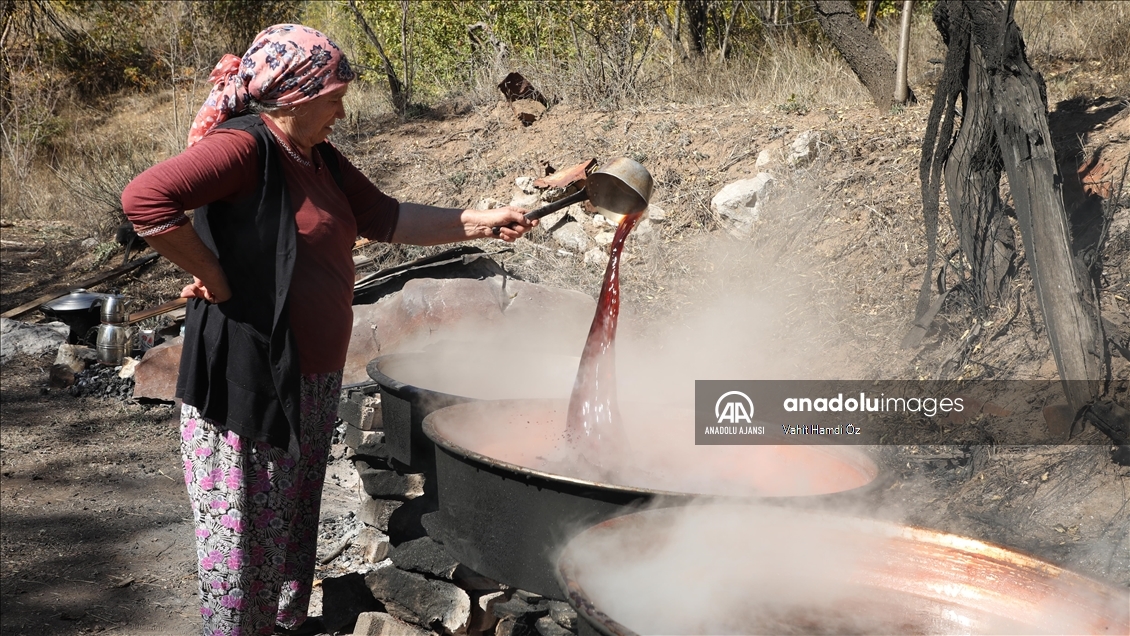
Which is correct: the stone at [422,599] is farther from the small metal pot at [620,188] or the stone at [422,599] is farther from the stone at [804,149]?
the stone at [804,149]

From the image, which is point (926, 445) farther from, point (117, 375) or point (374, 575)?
point (117, 375)

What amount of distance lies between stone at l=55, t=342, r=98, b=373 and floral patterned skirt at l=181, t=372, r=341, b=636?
440 centimetres

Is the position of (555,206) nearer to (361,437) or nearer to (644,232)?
(361,437)

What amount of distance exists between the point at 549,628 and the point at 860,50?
6.53 metres

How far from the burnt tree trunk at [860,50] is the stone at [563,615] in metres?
6.06

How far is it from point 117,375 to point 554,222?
11.3 feet

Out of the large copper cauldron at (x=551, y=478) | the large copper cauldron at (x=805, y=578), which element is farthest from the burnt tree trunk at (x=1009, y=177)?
the large copper cauldron at (x=805, y=578)

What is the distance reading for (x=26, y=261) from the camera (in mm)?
8961

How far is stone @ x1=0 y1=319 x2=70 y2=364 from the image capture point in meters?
6.38

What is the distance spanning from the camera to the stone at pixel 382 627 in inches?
111

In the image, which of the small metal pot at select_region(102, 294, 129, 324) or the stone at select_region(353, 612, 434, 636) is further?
the small metal pot at select_region(102, 294, 129, 324)

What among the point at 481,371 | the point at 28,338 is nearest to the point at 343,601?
the point at 481,371

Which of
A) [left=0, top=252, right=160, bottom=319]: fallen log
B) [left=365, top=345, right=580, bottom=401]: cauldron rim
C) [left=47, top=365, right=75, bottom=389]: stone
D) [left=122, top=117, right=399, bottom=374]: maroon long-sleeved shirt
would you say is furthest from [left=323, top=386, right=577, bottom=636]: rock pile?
[left=0, top=252, right=160, bottom=319]: fallen log

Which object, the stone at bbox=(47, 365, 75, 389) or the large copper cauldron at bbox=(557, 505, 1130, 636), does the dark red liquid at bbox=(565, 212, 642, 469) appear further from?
the stone at bbox=(47, 365, 75, 389)
